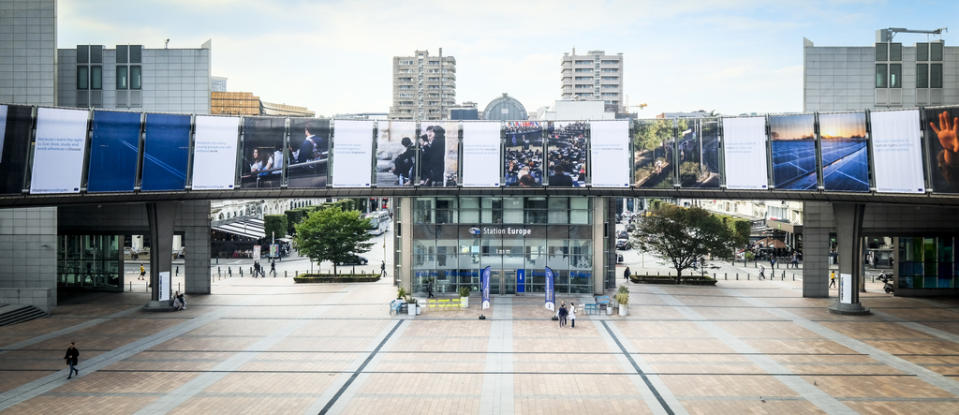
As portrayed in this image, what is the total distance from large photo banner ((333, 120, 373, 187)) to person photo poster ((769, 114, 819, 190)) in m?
26.1

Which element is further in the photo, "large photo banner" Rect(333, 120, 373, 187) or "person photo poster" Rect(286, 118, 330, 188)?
"large photo banner" Rect(333, 120, 373, 187)

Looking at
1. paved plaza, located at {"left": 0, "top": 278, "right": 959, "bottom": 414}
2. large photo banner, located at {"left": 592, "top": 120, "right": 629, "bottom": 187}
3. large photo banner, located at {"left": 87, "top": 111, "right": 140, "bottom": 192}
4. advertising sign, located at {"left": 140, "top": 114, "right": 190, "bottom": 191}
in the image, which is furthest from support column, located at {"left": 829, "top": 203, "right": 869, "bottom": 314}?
large photo banner, located at {"left": 87, "top": 111, "right": 140, "bottom": 192}

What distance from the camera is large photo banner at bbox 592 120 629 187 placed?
153 feet

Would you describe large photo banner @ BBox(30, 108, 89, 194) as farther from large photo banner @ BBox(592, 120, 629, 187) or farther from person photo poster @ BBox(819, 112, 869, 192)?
person photo poster @ BBox(819, 112, 869, 192)

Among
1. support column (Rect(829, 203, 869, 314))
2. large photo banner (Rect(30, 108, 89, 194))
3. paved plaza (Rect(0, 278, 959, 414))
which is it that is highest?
large photo banner (Rect(30, 108, 89, 194))

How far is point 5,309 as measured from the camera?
1666 inches

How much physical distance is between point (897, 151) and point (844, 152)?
2.92m

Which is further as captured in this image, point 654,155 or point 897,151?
point 654,155

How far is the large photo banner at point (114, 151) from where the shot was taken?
37719 mm

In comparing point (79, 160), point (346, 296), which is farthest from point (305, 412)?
point (346, 296)

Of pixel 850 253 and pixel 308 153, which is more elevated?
pixel 308 153

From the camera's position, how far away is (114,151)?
38.6m

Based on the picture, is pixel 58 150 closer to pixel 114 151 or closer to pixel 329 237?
pixel 114 151

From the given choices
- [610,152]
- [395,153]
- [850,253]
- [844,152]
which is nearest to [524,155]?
[610,152]
